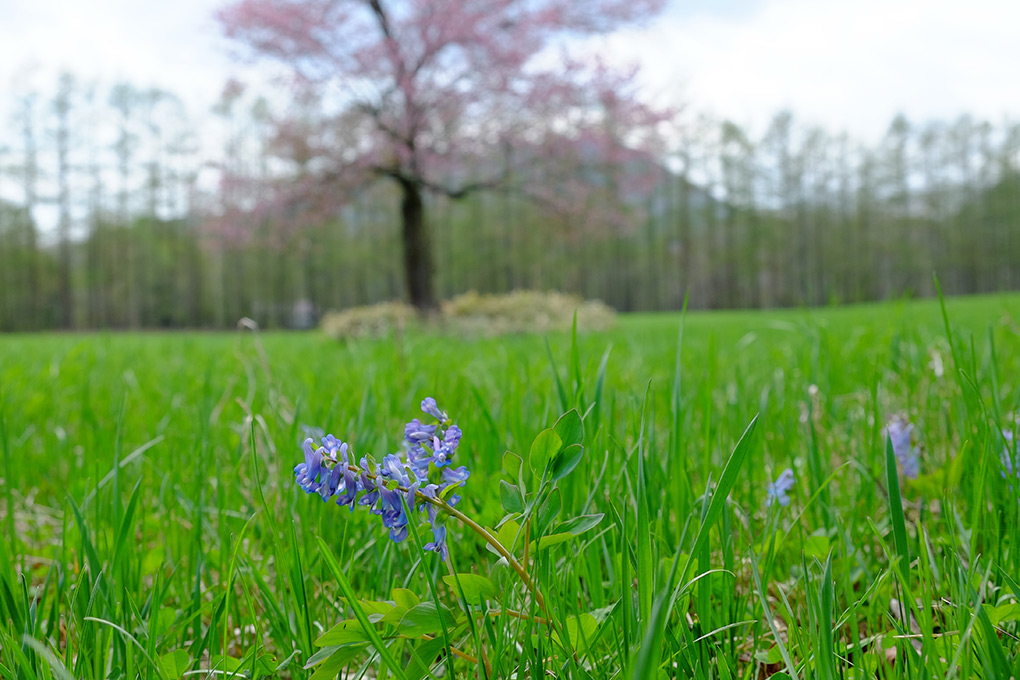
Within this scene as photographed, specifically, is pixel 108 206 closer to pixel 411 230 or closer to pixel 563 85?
pixel 411 230

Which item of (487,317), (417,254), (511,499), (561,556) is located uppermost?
Result: (417,254)

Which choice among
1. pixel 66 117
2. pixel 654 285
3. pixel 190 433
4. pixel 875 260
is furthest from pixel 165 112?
pixel 875 260

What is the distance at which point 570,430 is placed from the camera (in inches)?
21.0

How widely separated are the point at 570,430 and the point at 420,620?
206 mm

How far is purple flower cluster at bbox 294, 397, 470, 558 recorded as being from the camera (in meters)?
0.51

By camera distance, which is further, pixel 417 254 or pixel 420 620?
pixel 417 254

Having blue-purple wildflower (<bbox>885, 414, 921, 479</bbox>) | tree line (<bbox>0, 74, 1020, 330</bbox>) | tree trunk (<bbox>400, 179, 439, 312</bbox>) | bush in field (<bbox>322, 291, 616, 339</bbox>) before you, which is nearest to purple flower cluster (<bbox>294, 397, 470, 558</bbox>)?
blue-purple wildflower (<bbox>885, 414, 921, 479</bbox>)

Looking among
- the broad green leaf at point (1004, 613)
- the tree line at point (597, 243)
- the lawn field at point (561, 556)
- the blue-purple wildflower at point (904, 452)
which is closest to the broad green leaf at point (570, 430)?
the lawn field at point (561, 556)

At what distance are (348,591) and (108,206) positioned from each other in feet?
127

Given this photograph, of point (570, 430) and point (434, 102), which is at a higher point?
point (434, 102)

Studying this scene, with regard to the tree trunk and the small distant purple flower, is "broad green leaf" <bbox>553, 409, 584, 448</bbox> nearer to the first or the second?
the small distant purple flower

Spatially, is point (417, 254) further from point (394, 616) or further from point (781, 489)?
point (394, 616)

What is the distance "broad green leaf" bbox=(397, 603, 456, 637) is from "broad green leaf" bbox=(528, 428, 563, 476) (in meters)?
0.14

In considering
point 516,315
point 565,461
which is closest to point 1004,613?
point 565,461
